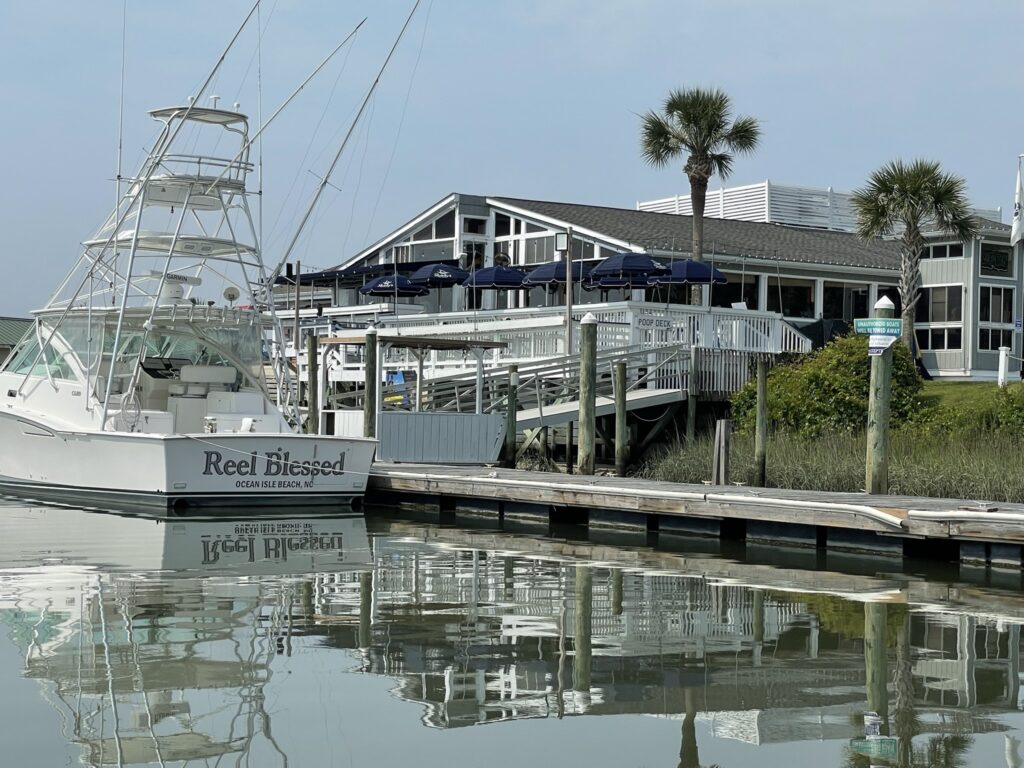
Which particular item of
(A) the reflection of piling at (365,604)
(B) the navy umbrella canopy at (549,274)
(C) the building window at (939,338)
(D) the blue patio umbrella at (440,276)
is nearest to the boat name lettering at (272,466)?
(A) the reflection of piling at (365,604)

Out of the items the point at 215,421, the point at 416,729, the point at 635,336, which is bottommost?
the point at 416,729

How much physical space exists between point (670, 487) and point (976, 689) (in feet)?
34.2

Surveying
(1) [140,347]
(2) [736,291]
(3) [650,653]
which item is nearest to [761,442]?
(1) [140,347]

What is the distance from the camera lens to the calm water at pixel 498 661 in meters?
8.38

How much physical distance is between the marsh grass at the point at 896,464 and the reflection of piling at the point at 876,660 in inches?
232

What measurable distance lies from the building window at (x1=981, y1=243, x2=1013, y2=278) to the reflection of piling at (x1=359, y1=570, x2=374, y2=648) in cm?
2912

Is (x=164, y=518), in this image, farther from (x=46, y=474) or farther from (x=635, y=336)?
(x=635, y=336)

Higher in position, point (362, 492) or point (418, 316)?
point (418, 316)

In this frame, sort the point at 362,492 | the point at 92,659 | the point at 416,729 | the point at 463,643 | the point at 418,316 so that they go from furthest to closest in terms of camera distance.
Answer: the point at 418,316, the point at 362,492, the point at 463,643, the point at 92,659, the point at 416,729

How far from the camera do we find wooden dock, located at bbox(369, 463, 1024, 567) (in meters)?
15.9

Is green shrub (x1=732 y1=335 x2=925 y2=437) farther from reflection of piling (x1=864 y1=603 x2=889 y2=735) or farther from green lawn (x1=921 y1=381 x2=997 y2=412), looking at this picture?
reflection of piling (x1=864 y1=603 x2=889 y2=735)

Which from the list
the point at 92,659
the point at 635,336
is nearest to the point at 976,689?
the point at 92,659

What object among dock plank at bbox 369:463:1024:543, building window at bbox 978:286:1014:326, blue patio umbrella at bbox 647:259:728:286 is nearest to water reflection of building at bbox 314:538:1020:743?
dock plank at bbox 369:463:1024:543

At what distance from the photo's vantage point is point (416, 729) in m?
8.74
